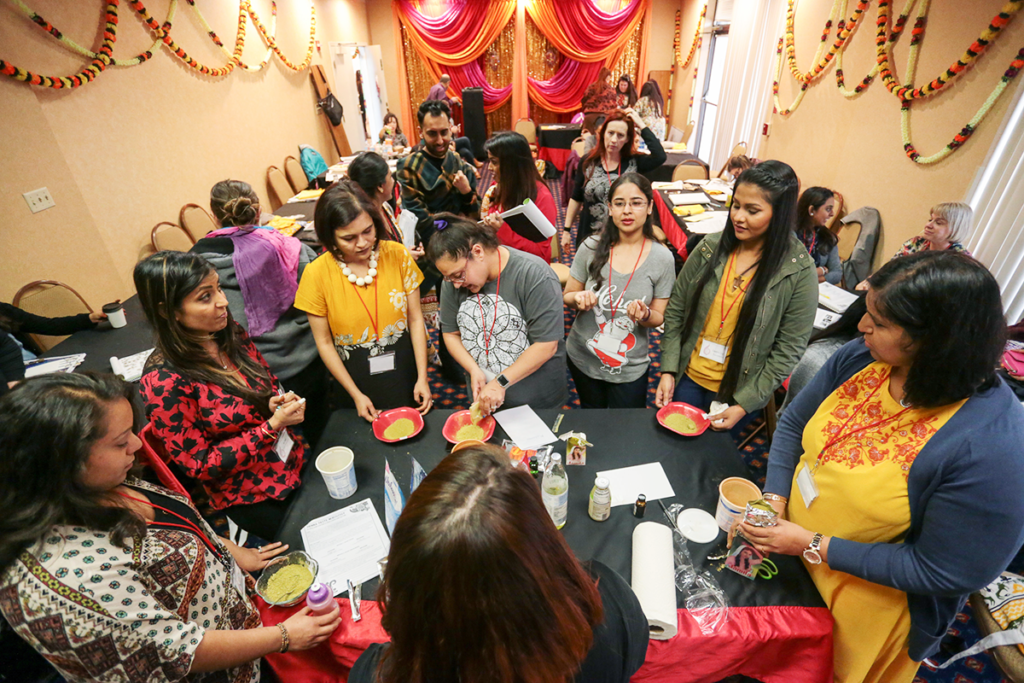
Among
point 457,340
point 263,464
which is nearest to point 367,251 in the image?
point 457,340

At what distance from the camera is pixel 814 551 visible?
1.13m

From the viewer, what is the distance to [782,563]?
4.05 feet

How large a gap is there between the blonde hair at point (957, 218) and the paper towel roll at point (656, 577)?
280cm

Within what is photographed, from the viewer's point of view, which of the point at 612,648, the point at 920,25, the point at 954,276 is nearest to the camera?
the point at 612,648

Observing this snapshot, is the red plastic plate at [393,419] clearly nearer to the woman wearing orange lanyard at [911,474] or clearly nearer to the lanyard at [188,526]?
the lanyard at [188,526]

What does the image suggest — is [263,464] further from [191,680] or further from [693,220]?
[693,220]

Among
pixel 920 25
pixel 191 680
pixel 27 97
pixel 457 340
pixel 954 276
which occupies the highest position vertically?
pixel 920 25

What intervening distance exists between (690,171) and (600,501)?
5.52 m

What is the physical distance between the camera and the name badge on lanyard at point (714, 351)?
1901mm

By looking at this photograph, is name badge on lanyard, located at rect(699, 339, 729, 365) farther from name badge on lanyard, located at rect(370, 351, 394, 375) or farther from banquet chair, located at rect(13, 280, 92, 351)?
banquet chair, located at rect(13, 280, 92, 351)

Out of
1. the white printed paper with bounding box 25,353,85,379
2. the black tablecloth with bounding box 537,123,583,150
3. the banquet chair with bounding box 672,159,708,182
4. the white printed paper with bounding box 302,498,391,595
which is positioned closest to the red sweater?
the white printed paper with bounding box 302,498,391,595

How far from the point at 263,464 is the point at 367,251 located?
0.90 meters

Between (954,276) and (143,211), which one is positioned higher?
(954,276)

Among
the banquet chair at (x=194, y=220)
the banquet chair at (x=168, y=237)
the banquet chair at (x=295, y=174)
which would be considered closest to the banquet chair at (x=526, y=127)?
the banquet chair at (x=295, y=174)
